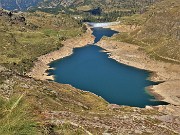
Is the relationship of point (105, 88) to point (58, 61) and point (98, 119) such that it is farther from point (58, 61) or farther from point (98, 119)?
point (98, 119)

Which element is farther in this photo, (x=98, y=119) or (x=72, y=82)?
(x=72, y=82)

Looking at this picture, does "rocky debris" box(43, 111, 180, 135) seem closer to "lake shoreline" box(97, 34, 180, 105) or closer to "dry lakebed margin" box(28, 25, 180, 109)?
"dry lakebed margin" box(28, 25, 180, 109)

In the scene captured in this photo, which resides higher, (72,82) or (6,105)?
(6,105)

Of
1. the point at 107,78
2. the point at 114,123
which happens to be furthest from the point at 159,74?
the point at 114,123

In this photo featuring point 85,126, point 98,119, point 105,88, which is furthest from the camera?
point 105,88

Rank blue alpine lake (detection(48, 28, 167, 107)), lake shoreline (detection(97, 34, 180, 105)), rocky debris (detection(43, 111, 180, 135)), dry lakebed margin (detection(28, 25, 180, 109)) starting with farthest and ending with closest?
lake shoreline (detection(97, 34, 180, 105)) → blue alpine lake (detection(48, 28, 167, 107)) → dry lakebed margin (detection(28, 25, 180, 109)) → rocky debris (detection(43, 111, 180, 135))

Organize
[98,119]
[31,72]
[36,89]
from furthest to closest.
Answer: [31,72] → [36,89] → [98,119]

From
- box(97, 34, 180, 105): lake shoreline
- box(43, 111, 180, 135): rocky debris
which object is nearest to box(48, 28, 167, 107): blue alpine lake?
box(97, 34, 180, 105): lake shoreline

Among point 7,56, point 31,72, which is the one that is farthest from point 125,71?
point 7,56

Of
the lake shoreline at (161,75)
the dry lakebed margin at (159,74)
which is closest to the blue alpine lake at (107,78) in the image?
the lake shoreline at (161,75)
